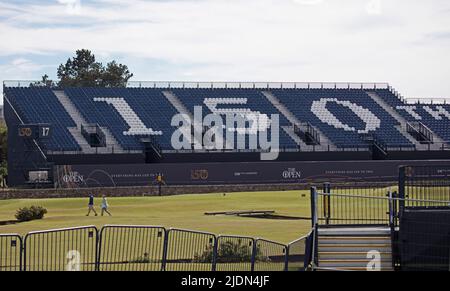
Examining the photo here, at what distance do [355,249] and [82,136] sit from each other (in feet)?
193

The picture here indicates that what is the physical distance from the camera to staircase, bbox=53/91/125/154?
2997 inches

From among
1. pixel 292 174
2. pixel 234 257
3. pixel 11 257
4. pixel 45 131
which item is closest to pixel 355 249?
pixel 234 257

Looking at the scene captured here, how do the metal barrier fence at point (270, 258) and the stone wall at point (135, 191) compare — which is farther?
the stone wall at point (135, 191)

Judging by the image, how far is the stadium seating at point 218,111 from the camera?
80625 mm

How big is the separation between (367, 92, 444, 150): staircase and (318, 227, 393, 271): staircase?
66.0m

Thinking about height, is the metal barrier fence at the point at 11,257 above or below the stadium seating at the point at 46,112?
below

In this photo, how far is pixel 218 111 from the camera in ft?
284

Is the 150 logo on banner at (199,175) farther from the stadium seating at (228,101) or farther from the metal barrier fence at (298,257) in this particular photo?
the metal barrier fence at (298,257)

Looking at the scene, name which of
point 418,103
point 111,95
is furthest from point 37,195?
point 418,103

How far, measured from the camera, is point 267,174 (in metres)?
75.2

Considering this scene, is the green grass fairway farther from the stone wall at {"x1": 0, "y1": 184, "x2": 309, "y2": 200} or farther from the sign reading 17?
the sign reading 17

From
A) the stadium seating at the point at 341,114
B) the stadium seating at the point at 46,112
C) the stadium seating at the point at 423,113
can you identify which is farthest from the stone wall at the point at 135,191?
the stadium seating at the point at 423,113

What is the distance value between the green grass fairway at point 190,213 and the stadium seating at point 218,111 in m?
16.9
